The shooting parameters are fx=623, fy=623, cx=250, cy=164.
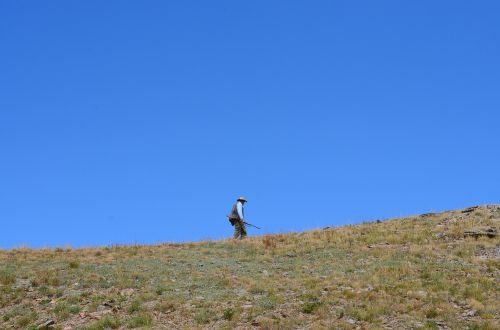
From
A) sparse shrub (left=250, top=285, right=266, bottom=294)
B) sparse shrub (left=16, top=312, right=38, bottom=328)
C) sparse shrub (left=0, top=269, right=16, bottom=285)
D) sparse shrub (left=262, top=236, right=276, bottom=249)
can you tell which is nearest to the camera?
sparse shrub (left=16, top=312, right=38, bottom=328)

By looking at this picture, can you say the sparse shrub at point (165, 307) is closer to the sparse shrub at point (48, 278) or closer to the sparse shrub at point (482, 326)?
the sparse shrub at point (48, 278)

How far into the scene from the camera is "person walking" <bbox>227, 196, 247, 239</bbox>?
31641 millimetres

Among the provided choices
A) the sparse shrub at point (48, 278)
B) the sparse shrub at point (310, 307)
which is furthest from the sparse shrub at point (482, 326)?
the sparse shrub at point (48, 278)

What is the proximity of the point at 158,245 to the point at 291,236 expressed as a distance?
6.54 meters

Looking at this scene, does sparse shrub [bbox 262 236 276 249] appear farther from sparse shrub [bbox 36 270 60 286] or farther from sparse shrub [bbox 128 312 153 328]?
sparse shrub [bbox 128 312 153 328]

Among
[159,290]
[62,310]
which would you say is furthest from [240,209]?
[62,310]

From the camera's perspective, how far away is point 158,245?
30.1 metres

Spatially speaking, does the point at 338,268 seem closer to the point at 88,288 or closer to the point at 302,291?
the point at 302,291

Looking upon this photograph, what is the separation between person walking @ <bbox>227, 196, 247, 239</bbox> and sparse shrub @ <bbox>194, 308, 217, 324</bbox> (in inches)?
511

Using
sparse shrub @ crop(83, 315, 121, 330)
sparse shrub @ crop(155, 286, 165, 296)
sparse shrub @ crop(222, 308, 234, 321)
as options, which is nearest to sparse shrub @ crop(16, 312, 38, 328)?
sparse shrub @ crop(83, 315, 121, 330)

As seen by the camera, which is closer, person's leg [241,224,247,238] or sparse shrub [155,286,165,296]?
sparse shrub [155,286,165,296]

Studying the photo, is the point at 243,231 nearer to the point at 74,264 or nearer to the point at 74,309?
the point at 74,264

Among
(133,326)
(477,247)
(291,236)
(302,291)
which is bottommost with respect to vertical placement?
(133,326)

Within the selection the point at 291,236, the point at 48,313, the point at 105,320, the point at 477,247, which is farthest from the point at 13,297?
the point at 477,247
